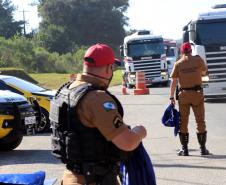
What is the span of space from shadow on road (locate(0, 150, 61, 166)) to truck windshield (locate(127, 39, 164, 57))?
21.5 metres

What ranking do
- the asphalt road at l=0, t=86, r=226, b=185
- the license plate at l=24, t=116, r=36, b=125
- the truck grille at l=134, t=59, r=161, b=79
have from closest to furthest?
the asphalt road at l=0, t=86, r=226, b=185 < the license plate at l=24, t=116, r=36, b=125 < the truck grille at l=134, t=59, r=161, b=79

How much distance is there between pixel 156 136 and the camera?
41.1ft

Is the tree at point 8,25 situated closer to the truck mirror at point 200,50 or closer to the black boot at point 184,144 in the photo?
the truck mirror at point 200,50

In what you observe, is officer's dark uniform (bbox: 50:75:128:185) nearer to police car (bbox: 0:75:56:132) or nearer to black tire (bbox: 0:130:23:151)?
black tire (bbox: 0:130:23:151)

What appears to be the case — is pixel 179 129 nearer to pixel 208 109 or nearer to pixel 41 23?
pixel 208 109

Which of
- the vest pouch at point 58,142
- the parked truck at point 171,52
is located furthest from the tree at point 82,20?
the vest pouch at point 58,142

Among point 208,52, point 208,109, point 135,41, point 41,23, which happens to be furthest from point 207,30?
point 41,23

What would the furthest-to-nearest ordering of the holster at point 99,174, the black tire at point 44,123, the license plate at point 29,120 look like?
1. the black tire at point 44,123
2. the license plate at point 29,120
3. the holster at point 99,174

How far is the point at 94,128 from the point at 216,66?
692 inches

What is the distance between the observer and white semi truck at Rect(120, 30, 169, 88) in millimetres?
32344

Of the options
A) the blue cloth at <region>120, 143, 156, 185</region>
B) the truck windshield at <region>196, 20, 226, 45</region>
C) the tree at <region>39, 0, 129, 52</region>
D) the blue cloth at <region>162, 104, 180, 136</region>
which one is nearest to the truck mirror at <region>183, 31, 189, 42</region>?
the truck windshield at <region>196, 20, 226, 45</region>

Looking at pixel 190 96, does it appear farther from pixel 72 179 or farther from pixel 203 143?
pixel 72 179

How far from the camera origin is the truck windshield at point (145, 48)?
3238 cm

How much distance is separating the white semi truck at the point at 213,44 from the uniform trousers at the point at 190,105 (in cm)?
1106
